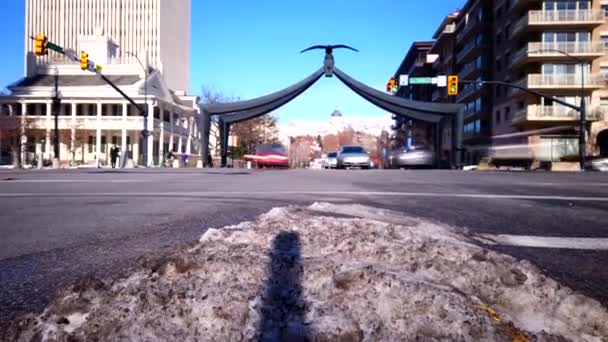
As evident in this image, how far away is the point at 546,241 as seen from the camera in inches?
125

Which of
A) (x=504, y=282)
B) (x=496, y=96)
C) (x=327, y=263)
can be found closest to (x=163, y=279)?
(x=327, y=263)

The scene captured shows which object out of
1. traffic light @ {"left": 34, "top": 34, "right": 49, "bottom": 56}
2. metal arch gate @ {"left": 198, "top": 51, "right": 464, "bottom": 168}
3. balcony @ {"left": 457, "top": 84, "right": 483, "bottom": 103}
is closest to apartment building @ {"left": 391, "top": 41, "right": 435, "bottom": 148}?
balcony @ {"left": 457, "top": 84, "right": 483, "bottom": 103}

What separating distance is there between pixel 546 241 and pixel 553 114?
135 ft

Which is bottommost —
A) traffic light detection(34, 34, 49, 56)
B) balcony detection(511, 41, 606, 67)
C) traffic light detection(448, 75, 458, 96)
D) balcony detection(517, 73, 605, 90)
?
traffic light detection(34, 34, 49, 56)

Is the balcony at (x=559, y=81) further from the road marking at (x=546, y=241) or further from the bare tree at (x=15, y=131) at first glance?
the bare tree at (x=15, y=131)

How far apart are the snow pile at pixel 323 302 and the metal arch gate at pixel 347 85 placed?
2949 centimetres

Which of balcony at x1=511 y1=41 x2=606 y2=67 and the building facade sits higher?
the building facade

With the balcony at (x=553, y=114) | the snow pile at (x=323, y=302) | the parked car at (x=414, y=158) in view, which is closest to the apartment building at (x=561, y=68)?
the balcony at (x=553, y=114)

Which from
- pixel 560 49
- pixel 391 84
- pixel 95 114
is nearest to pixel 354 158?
pixel 391 84

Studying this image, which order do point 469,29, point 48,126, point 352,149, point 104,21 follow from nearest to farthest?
point 352,149 < point 48,126 < point 469,29 < point 104,21

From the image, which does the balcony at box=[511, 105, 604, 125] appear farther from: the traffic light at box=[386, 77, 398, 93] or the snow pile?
the snow pile

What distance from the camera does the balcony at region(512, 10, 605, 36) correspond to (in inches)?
1495

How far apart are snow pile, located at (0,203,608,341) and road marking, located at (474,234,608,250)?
105cm

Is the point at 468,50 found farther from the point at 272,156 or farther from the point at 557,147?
the point at 272,156
